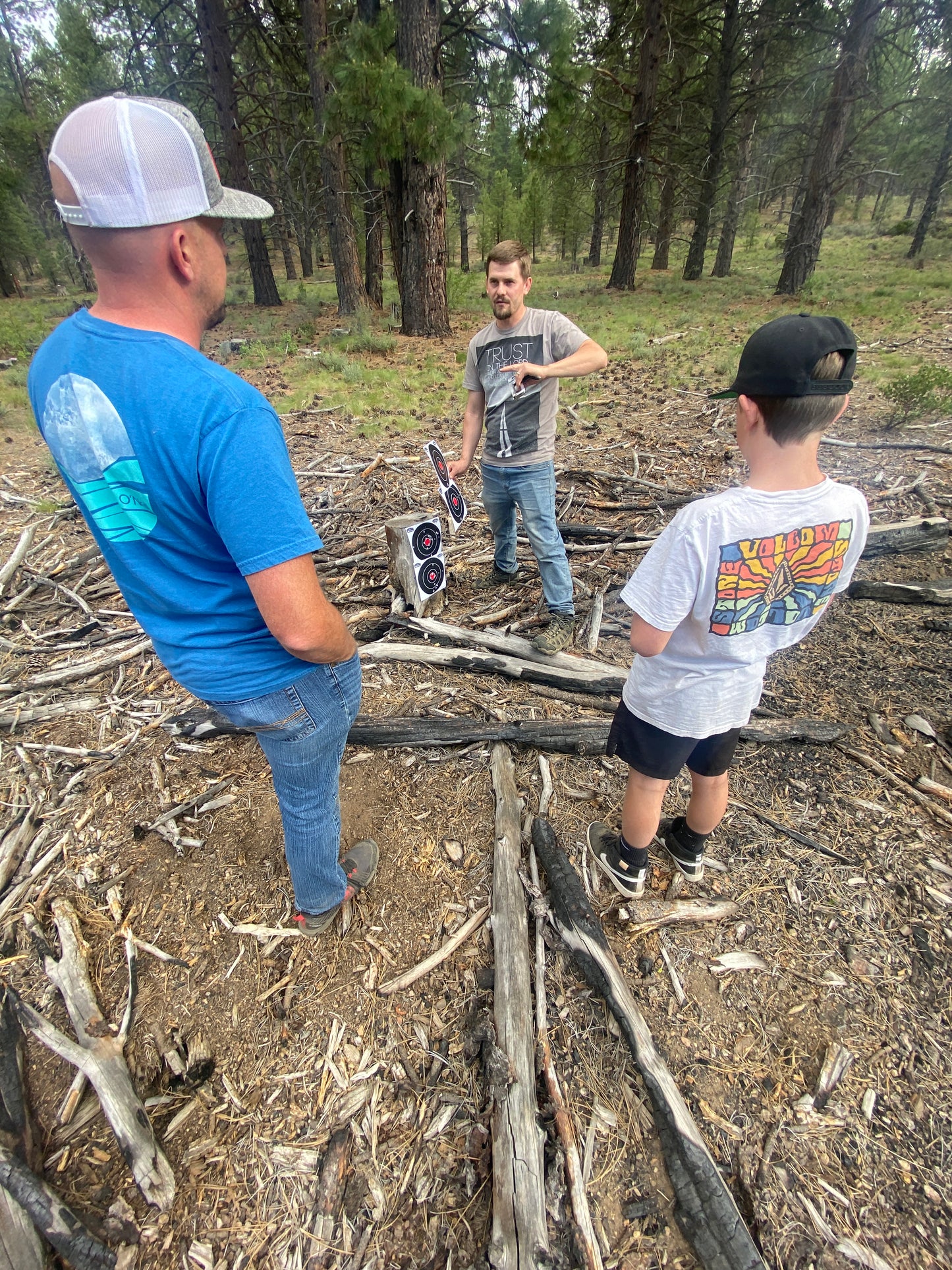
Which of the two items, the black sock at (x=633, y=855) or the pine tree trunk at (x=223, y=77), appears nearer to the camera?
the black sock at (x=633, y=855)

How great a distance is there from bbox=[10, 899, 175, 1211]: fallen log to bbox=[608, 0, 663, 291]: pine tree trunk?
1974 cm

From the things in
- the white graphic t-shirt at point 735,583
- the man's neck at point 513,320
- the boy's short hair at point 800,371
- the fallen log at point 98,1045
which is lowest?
the fallen log at point 98,1045

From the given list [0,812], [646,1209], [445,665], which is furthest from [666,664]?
[0,812]

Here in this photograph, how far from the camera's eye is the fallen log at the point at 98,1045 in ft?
→ 6.18

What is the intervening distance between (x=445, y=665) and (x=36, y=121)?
112 ft

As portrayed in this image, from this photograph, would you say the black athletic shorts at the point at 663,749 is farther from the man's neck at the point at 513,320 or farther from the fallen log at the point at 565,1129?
the man's neck at the point at 513,320

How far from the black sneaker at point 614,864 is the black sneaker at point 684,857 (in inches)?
6.7

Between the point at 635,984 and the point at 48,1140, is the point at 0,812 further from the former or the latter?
the point at 635,984

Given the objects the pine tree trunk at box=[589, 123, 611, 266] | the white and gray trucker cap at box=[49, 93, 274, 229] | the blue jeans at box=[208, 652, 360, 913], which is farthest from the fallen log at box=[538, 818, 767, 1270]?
the pine tree trunk at box=[589, 123, 611, 266]

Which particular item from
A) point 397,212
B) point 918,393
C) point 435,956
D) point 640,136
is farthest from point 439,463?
point 640,136

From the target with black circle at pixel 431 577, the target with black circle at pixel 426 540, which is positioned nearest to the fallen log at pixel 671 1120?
the target with black circle at pixel 431 577

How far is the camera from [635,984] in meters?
2.29

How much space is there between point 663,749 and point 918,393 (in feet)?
23.9

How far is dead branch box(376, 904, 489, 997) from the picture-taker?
234 cm
